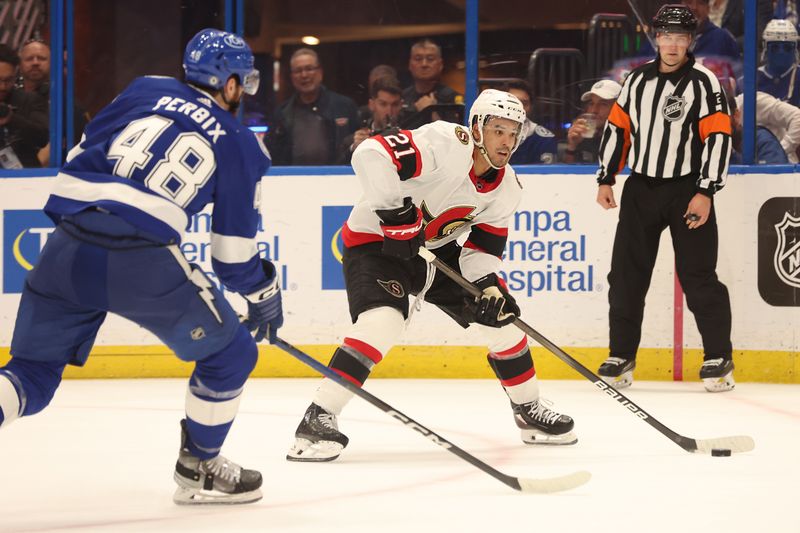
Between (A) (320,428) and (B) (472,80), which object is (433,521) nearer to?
(A) (320,428)

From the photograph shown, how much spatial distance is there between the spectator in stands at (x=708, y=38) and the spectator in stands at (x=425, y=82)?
3.70 feet

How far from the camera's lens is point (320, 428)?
11.7ft

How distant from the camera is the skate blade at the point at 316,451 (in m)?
3.57

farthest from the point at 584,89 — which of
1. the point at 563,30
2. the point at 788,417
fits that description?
the point at 788,417

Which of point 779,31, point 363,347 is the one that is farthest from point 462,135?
point 779,31

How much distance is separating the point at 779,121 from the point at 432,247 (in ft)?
7.60

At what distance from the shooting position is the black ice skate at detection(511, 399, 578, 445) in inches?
152

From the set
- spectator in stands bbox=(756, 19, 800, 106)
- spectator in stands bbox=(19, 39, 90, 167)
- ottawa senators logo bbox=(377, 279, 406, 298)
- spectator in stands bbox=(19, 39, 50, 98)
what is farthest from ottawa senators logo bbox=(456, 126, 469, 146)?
spectator in stands bbox=(19, 39, 50, 98)

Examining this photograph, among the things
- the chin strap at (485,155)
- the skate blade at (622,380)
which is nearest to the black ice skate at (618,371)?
the skate blade at (622,380)

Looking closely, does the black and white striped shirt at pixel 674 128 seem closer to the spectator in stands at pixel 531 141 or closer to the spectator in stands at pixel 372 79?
the spectator in stands at pixel 531 141

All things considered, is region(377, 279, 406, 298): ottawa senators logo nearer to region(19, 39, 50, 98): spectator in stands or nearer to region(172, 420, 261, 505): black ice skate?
region(172, 420, 261, 505): black ice skate

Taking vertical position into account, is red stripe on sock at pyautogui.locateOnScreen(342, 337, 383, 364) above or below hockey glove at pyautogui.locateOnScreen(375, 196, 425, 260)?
below

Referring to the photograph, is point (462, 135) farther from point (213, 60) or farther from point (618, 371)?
point (618, 371)

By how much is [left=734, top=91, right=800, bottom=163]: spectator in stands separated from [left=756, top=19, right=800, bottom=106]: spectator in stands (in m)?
0.04
